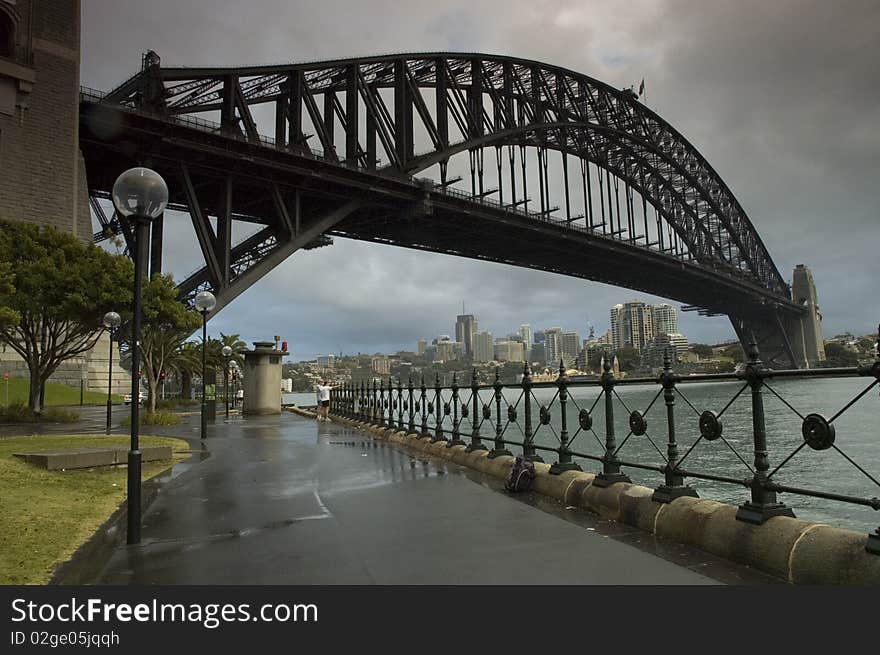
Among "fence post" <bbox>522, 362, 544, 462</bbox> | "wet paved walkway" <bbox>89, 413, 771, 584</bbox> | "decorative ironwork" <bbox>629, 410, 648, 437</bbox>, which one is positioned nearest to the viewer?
"wet paved walkway" <bbox>89, 413, 771, 584</bbox>

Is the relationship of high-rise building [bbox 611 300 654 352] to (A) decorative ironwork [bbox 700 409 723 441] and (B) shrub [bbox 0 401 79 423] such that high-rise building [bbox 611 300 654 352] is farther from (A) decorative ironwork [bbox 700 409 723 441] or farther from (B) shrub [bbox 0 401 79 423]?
(A) decorative ironwork [bbox 700 409 723 441]

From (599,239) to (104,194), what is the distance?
41696 mm

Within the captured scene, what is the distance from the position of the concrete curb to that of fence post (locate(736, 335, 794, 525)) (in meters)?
0.06

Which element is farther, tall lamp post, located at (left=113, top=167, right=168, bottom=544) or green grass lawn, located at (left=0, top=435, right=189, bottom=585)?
tall lamp post, located at (left=113, top=167, right=168, bottom=544)

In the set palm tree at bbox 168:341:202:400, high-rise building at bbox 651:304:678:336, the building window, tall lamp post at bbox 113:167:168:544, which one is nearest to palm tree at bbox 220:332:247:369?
palm tree at bbox 168:341:202:400

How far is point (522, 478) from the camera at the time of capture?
7430 mm

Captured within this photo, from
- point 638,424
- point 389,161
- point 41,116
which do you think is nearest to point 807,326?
point 389,161

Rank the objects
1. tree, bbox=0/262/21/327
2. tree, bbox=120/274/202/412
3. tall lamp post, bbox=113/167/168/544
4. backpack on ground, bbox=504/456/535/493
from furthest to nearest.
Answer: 1. tree, bbox=120/274/202/412
2. tree, bbox=0/262/21/327
3. backpack on ground, bbox=504/456/535/493
4. tall lamp post, bbox=113/167/168/544

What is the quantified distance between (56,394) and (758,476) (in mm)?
43528

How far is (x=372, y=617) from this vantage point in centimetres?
348

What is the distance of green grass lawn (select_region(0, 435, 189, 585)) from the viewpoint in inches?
172

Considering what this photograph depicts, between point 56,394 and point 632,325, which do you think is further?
point 632,325

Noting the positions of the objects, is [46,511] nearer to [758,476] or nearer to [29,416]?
[758,476]

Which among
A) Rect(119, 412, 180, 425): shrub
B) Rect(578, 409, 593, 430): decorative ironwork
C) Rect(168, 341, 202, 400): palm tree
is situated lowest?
Rect(119, 412, 180, 425): shrub
